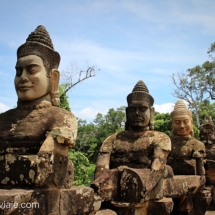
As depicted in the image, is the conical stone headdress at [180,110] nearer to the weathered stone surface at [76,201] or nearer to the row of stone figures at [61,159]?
the row of stone figures at [61,159]

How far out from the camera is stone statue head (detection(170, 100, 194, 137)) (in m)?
7.09

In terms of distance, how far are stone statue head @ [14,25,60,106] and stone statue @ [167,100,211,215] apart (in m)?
3.52

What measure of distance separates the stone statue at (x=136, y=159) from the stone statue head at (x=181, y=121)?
1252 millimetres

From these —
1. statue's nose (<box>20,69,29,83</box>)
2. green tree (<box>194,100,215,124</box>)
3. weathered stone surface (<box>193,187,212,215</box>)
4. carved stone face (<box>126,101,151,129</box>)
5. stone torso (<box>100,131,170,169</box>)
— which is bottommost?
weathered stone surface (<box>193,187,212,215</box>)

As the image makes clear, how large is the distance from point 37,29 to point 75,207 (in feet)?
8.20

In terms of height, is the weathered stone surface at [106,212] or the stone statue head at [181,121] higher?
the stone statue head at [181,121]

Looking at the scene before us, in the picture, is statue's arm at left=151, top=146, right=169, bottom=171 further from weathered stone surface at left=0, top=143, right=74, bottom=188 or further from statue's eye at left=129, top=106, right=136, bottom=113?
weathered stone surface at left=0, top=143, right=74, bottom=188

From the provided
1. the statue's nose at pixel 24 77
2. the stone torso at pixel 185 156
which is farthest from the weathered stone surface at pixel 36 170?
the stone torso at pixel 185 156

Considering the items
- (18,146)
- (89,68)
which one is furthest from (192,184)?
(89,68)

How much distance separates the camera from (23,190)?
11.0 feet

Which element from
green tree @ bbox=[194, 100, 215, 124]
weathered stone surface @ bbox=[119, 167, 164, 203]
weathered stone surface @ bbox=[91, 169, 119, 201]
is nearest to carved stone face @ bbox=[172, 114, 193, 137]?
weathered stone surface @ bbox=[119, 167, 164, 203]

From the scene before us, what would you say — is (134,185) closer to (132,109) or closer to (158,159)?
(158,159)

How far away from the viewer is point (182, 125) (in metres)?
7.09

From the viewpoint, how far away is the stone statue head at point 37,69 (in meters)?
4.25
